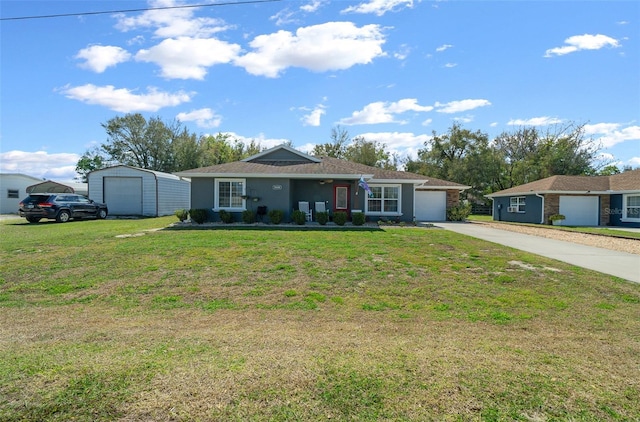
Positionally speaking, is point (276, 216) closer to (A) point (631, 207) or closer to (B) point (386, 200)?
(B) point (386, 200)

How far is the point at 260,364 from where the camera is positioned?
3480mm

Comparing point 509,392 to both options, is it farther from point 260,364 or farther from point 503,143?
point 503,143

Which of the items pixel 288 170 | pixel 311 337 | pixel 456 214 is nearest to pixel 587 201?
pixel 456 214

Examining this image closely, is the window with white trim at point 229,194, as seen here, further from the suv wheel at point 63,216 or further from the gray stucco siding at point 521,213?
the gray stucco siding at point 521,213

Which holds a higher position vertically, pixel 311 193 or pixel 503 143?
pixel 503 143

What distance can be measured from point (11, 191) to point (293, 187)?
28.7 metres

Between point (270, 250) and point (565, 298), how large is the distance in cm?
622

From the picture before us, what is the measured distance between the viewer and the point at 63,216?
1927cm

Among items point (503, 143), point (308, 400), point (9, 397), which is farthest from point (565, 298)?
point (503, 143)

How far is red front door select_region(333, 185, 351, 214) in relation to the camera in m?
18.4

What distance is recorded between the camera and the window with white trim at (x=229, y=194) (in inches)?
676

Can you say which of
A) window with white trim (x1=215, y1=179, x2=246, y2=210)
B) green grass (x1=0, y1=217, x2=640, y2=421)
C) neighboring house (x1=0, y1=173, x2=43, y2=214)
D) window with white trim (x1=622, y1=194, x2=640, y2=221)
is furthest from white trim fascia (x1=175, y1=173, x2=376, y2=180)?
neighboring house (x1=0, y1=173, x2=43, y2=214)

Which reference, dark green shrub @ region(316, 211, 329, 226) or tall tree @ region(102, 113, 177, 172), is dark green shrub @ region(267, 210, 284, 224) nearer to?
dark green shrub @ region(316, 211, 329, 226)

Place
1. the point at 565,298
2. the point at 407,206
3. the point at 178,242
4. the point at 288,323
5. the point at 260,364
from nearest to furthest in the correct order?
the point at 260,364 → the point at 288,323 → the point at 565,298 → the point at 178,242 → the point at 407,206
